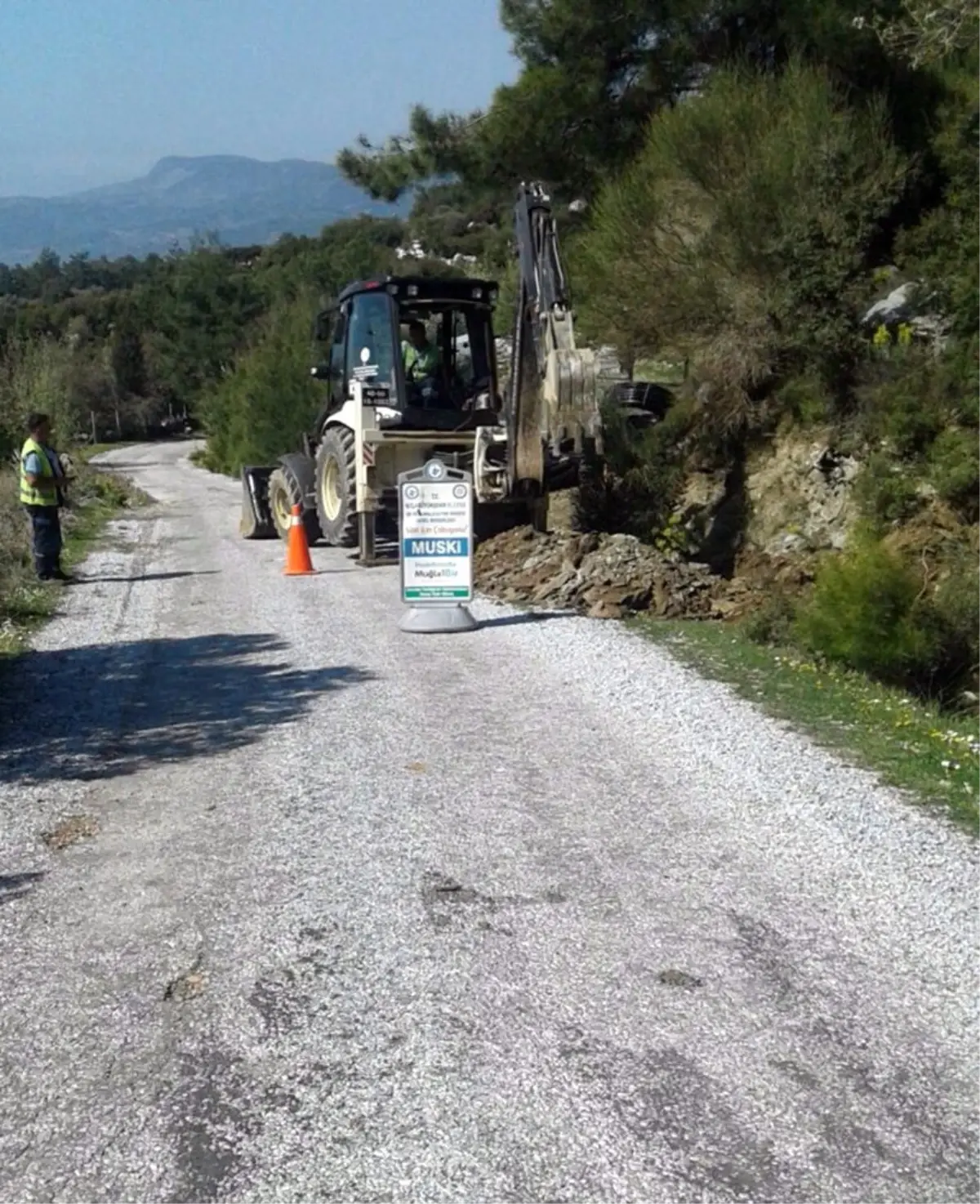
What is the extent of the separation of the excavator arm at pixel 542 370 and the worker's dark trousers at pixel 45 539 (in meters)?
5.12

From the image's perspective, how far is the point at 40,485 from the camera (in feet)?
45.1

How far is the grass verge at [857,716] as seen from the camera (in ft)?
21.3

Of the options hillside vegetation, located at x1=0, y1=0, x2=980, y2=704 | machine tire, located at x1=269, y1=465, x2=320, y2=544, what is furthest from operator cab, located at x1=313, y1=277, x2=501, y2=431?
hillside vegetation, located at x1=0, y1=0, x2=980, y2=704

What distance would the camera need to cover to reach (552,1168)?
3.41 meters

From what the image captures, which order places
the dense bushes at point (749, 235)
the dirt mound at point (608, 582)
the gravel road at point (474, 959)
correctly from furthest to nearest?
the dense bushes at point (749, 235)
the dirt mound at point (608, 582)
the gravel road at point (474, 959)

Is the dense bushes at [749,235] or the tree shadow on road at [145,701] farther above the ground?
the dense bushes at [749,235]

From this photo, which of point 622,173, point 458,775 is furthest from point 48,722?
point 622,173

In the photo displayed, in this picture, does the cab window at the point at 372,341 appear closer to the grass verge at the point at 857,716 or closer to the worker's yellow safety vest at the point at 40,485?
the worker's yellow safety vest at the point at 40,485

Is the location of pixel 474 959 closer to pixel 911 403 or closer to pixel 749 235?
pixel 911 403

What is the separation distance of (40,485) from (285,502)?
15.7ft

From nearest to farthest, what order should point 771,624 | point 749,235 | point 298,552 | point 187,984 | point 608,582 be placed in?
point 187,984, point 771,624, point 608,582, point 298,552, point 749,235

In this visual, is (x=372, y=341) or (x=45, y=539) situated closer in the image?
(x=45, y=539)

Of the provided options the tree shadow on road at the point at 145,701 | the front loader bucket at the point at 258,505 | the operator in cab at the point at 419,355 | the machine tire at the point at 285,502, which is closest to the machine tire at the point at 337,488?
the machine tire at the point at 285,502

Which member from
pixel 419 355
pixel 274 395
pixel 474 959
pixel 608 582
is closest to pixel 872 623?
pixel 608 582
